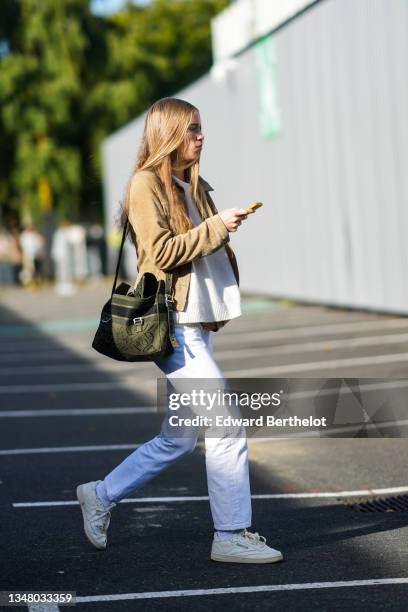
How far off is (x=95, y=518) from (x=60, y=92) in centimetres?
3500

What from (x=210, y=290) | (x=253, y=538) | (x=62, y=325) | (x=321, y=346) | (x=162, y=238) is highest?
(x=162, y=238)

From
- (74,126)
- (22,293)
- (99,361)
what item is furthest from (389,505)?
(74,126)

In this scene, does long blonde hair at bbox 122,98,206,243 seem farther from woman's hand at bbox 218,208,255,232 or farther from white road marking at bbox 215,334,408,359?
white road marking at bbox 215,334,408,359

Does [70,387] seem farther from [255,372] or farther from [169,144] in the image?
[169,144]

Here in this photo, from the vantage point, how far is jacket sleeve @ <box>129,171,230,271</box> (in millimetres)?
4980

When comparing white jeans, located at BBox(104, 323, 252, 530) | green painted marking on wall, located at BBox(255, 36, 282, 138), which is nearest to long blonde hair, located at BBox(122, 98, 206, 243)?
white jeans, located at BBox(104, 323, 252, 530)

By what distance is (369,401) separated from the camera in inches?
222

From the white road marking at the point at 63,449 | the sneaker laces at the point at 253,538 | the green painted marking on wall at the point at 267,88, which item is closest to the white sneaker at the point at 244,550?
the sneaker laces at the point at 253,538

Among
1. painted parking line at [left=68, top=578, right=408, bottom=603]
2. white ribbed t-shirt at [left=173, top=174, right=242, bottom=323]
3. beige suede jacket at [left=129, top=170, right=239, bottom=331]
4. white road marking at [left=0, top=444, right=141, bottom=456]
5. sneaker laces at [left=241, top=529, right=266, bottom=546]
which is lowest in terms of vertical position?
painted parking line at [left=68, top=578, right=408, bottom=603]

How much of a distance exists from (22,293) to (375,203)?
62.3 ft

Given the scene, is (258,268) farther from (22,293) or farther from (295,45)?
(22,293)

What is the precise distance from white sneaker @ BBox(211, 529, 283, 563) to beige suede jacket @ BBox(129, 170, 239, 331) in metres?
0.89

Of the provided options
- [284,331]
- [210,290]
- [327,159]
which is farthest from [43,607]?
[327,159]

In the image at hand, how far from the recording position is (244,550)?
16.9ft
